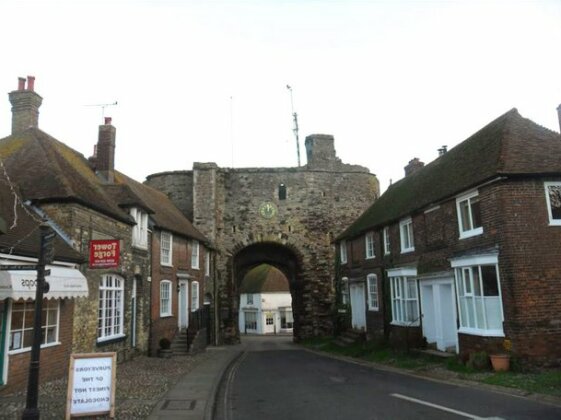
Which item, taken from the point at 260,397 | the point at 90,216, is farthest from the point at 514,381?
the point at 90,216

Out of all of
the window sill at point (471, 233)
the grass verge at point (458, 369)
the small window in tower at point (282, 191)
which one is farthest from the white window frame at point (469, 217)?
the small window in tower at point (282, 191)

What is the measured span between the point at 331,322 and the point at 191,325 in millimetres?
12141

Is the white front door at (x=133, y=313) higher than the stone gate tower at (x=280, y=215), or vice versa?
the stone gate tower at (x=280, y=215)

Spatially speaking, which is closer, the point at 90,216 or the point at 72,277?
the point at 72,277

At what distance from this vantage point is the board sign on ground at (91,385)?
8570mm

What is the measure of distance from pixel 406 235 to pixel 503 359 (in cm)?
→ 823

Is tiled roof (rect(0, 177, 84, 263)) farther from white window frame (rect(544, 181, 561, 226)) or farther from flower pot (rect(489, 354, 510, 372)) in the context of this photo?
white window frame (rect(544, 181, 561, 226))

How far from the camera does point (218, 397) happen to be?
38.2 feet

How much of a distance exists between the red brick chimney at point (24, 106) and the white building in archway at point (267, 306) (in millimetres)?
42464

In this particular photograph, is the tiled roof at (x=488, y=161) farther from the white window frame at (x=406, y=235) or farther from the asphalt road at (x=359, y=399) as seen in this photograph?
the asphalt road at (x=359, y=399)

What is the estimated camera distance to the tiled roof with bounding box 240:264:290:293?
194 ft

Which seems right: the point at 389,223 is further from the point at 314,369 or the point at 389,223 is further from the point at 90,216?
the point at 90,216

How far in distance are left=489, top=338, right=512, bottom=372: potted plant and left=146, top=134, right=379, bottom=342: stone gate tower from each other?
2019cm

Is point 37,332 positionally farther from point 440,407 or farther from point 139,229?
point 139,229
